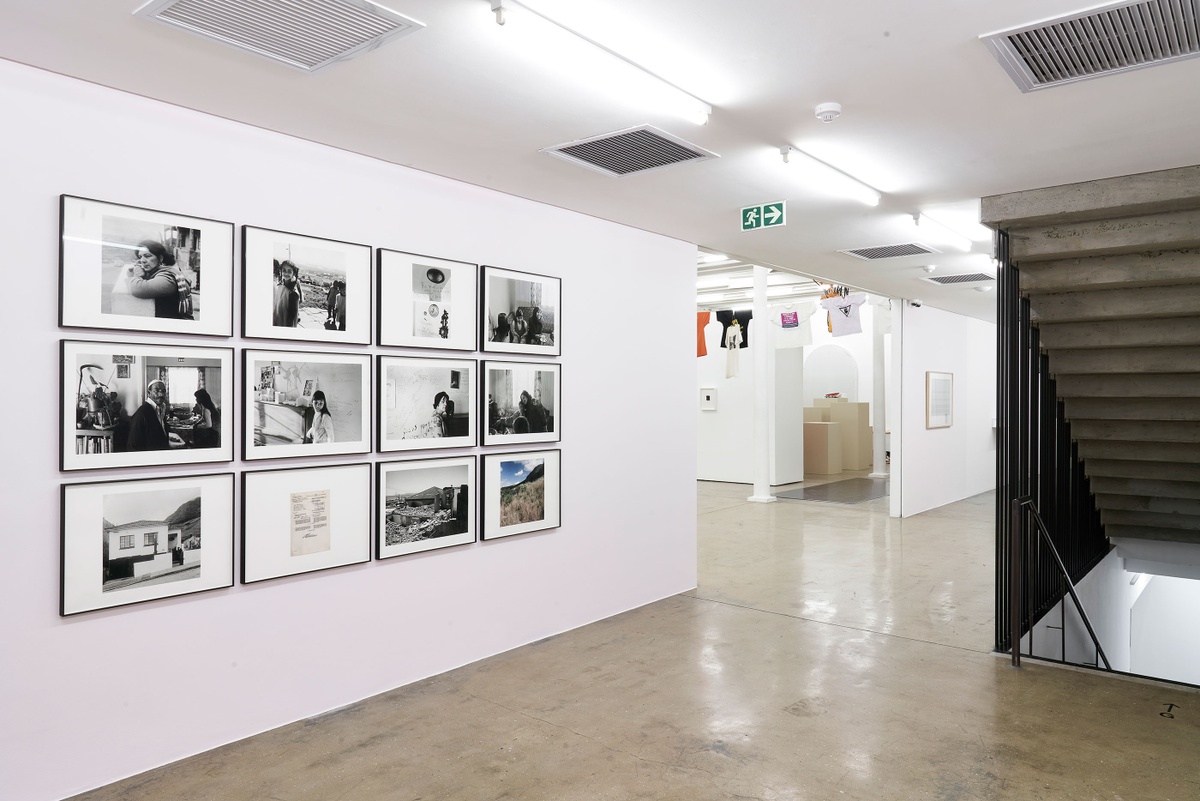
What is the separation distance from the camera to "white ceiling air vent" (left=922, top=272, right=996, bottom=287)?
8266 mm

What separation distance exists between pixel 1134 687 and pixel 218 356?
5056mm

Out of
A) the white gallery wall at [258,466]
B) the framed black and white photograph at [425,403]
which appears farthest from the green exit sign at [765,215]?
the framed black and white photograph at [425,403]

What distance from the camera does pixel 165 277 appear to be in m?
3.39

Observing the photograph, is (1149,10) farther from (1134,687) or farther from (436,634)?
(436,634)

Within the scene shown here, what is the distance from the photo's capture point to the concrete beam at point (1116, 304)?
5.26 metres

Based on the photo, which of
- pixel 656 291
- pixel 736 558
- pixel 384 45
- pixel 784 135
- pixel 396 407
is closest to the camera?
pixel 384 45

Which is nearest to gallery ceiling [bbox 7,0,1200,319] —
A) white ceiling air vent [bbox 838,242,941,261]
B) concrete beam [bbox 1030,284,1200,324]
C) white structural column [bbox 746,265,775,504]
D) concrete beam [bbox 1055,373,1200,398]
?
concrete beam [bbox 1030,284,1200,324]

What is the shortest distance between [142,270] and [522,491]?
2.45 metres

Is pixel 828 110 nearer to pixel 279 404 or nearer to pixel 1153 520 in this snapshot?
pixel 279 404

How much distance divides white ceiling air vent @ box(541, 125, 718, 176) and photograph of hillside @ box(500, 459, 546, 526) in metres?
1.86

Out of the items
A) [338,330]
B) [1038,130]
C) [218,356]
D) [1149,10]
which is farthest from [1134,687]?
[218,356]

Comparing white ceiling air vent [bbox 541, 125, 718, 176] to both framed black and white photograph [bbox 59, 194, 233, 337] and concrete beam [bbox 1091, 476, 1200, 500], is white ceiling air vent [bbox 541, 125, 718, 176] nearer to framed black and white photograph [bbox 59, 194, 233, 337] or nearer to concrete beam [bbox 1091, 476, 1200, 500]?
framed black and white photograph [bbox 59, 194, 233, 337]

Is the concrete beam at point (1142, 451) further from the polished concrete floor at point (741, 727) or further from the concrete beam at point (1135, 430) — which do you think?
the polished concrete floor at point (741, 727)

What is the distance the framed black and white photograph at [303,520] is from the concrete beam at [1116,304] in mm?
4851
